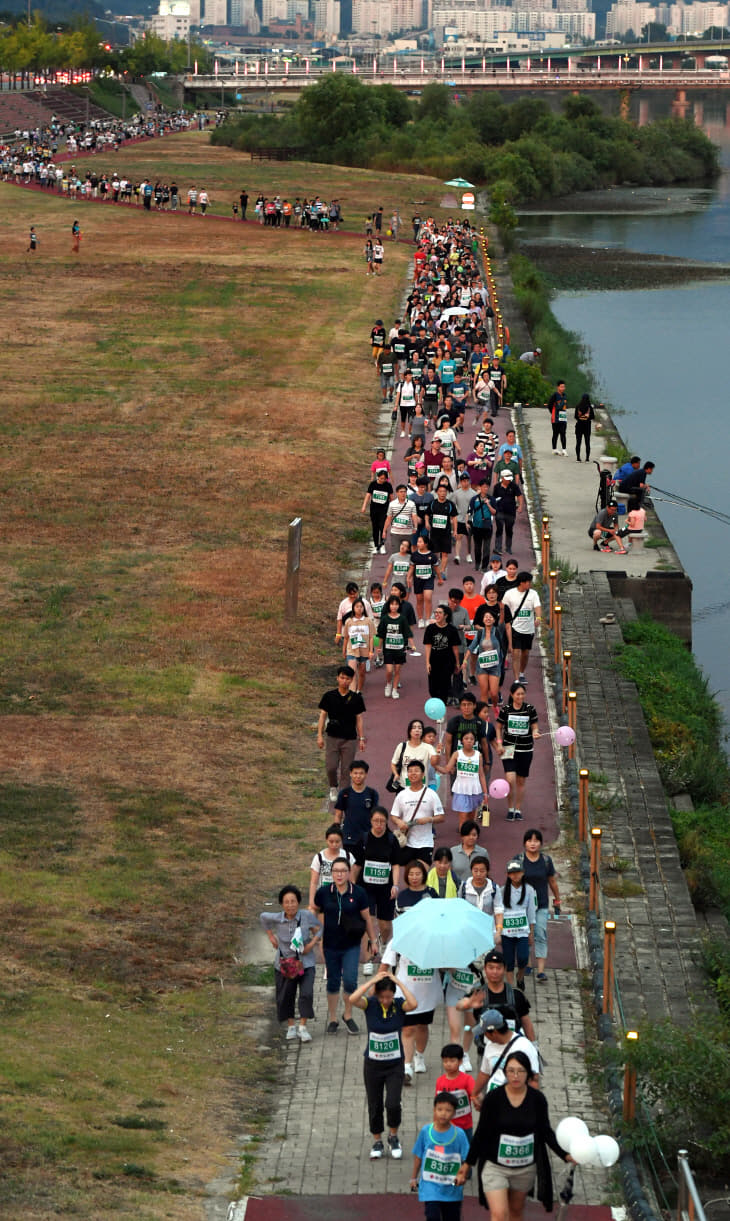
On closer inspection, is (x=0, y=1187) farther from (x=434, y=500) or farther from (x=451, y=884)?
(x=434, y=500)

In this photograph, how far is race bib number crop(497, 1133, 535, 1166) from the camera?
973 cm

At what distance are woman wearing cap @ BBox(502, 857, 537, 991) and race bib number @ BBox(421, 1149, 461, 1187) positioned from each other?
299 cm

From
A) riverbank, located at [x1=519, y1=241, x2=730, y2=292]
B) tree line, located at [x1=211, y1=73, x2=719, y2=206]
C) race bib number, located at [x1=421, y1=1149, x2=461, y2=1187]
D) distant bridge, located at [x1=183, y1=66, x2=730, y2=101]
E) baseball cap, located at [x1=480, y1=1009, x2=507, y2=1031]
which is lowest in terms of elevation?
race bib number, located at [x1=421, y1=1149, x2=461, y2=1187]

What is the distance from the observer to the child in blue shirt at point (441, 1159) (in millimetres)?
9805

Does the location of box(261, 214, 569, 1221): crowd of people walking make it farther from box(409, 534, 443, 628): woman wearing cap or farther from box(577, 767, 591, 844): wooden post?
box(577, 767, 591, 844): wooden post

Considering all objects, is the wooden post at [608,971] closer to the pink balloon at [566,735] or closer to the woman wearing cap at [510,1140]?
the woman wearing cap at [510,1140]

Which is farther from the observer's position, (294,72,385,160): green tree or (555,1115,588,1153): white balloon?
(294,72,385,160): green tree

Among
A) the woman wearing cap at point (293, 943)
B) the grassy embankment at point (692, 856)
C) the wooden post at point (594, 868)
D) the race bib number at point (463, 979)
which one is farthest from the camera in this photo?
the wooden post at point (594, 868)

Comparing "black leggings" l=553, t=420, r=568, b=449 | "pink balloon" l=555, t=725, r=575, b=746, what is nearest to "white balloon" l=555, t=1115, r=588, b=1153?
"pink balloon" l=555, t=725, r=575, b=746

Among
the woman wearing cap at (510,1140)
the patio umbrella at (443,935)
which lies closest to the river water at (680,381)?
the patio umbrella at (443,935)

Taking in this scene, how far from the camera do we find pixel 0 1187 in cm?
1012

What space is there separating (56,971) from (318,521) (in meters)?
15.7

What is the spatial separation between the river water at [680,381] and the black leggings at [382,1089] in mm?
14327

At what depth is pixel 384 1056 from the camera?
11109mm
